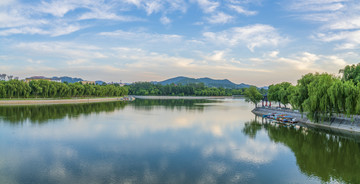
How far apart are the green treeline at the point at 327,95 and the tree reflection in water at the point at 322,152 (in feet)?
7.78

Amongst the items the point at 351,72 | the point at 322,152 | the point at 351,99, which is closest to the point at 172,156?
the point at 322,152

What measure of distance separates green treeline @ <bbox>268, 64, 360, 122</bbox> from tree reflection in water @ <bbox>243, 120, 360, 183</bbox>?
237 cm

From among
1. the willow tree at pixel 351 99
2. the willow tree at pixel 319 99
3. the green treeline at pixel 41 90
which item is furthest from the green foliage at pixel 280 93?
the green treeline at pixel 41 90

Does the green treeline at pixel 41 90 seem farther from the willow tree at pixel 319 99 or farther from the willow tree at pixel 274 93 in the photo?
the willow tree at pixel 319 99

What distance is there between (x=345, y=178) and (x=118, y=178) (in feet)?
33.6

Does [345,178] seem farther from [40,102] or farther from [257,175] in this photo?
[40,102]

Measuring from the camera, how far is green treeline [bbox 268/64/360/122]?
19969mm

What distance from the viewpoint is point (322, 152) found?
15.1m

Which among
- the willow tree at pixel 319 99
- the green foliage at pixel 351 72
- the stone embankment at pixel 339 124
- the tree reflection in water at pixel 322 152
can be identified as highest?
the green foliage at pixel 351 72

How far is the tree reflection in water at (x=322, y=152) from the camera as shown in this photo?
450 inches

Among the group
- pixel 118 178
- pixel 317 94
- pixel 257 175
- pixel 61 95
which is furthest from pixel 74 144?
pixel 61 95

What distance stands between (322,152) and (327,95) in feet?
27.5

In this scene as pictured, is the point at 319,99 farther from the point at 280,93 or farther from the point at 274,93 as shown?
the point at 274,93

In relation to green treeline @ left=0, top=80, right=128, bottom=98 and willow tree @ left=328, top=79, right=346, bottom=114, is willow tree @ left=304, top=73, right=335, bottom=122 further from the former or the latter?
green treeline @ left=0, top=80, right=128, bottom=98
